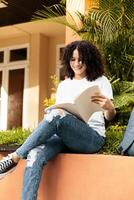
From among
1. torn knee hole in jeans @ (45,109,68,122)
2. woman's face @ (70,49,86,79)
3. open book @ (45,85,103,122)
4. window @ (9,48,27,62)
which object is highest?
window @ (9,48,27,62)

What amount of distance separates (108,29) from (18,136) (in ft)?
5.28

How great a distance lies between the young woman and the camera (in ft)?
11.1

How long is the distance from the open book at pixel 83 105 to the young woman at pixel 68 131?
0.11ft

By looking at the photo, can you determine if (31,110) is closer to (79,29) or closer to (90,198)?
(79,29)

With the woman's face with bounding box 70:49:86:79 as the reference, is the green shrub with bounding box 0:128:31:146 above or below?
below

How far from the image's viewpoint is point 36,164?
3379 millimetres

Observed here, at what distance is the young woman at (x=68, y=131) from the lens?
3.38m

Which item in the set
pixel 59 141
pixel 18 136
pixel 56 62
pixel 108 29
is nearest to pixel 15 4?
pixel 56 62

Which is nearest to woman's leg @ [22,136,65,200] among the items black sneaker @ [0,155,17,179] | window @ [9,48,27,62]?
black sneaker @ [0,155,17,179]

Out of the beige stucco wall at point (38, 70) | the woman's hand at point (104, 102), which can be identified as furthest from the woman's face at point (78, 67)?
the beige stucco wall at point (38, 70)

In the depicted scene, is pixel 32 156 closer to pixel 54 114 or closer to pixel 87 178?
pixel 54 114

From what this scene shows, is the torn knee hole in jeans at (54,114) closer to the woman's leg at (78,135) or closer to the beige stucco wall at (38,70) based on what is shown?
the woman's leg at (78,135)

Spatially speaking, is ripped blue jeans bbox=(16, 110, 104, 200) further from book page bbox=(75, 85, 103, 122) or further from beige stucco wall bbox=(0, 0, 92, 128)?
beige stucco wall bbox=(0, 0, 92, 128)

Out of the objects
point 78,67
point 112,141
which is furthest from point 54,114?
point 112,141
